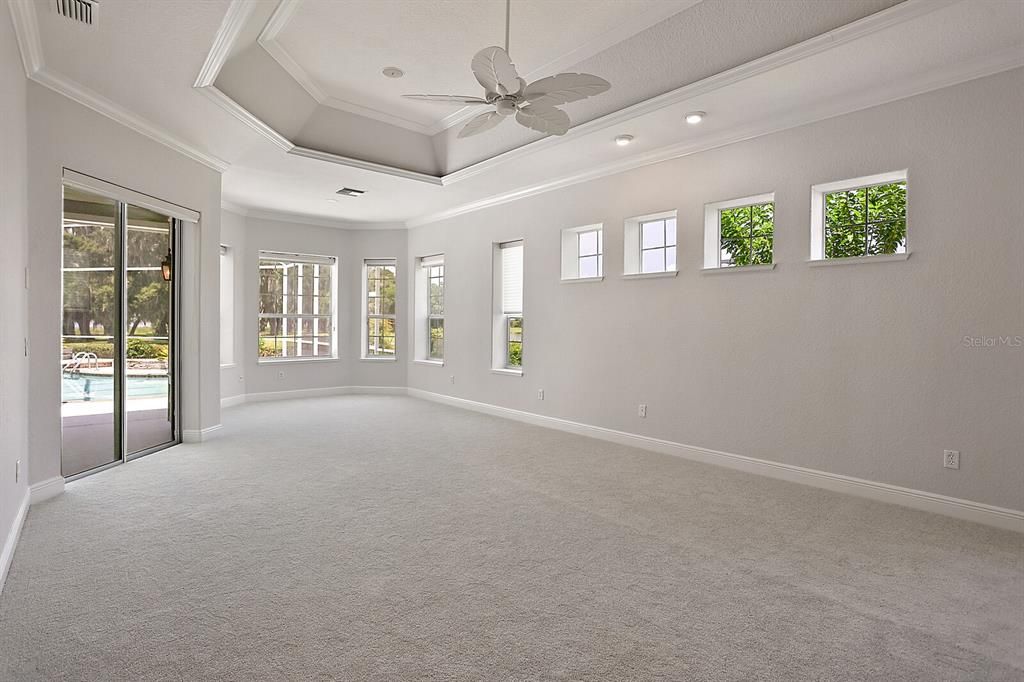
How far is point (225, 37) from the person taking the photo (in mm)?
3320

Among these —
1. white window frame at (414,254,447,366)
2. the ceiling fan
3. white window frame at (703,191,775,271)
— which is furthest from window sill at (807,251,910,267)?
white window frame at (414,254,447,366)

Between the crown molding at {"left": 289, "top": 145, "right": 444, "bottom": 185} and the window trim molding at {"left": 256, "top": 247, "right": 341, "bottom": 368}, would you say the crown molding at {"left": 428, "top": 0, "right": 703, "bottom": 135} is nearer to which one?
the crown molding at {"left": 289, "top": 145, "right": 444, "bottom": 185}

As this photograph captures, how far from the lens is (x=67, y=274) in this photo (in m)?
4.14

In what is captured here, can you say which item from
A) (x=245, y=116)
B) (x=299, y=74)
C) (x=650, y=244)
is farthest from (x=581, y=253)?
(x=245, y=116)

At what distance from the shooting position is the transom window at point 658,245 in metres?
5.36

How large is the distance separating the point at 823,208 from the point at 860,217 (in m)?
0.26

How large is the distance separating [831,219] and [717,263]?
957mm

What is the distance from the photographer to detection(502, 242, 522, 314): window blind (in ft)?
23.4

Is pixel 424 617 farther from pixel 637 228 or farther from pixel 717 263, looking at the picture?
pixel 637 228

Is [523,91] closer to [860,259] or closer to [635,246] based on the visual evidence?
[860,259]

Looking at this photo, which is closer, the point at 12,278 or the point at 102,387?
the point at 12,278

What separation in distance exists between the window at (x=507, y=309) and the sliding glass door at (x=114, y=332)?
3.62 metres

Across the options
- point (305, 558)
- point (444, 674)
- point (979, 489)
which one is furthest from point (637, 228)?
point (444, 674)

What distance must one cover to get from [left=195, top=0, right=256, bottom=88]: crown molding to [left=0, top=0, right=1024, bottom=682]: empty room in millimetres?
28
